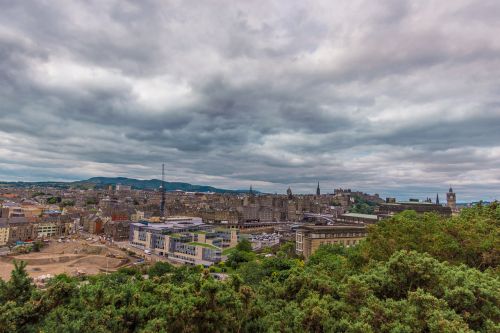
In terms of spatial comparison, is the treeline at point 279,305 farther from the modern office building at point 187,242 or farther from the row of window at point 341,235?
the modern office building at point 187,242

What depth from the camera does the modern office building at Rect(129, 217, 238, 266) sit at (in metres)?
70.6

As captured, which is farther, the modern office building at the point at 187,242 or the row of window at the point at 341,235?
the modern office building at the point at 187,242

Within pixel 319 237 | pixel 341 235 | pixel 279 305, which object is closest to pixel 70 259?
pixel 319 237

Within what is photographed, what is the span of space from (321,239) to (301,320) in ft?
180

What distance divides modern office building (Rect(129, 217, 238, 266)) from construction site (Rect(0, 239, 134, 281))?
7.35 metres

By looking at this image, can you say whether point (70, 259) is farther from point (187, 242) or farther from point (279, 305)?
point (279, 305)

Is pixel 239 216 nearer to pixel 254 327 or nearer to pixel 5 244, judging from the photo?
pixel 5 244

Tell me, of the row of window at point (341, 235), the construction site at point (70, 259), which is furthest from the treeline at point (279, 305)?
the construction site at point (70, 259)

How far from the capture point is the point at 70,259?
80.2m

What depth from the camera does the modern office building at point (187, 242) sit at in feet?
232

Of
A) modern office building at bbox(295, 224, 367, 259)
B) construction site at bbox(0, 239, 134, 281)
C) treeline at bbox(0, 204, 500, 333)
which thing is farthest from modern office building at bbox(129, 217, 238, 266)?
treeline at bbox(0, 204, 500, 333)

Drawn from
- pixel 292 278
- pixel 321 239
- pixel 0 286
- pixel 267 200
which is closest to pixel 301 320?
pixel 292 278

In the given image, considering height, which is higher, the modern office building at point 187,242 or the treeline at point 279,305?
the treeline at point 279,305

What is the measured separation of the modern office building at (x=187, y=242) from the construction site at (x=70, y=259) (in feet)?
24.1
